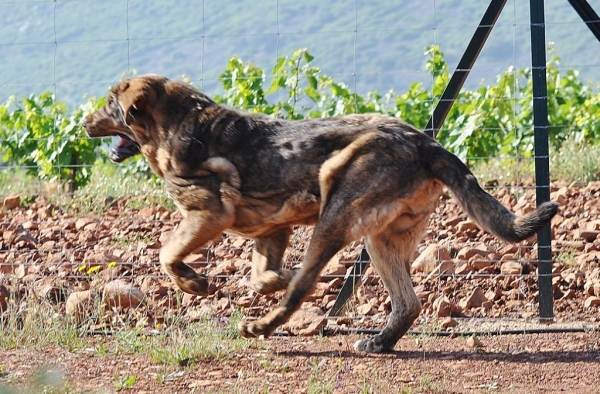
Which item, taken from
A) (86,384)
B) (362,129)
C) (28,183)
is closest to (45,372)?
(86,384)

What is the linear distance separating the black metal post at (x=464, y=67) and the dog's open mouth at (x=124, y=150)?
81.4 inches

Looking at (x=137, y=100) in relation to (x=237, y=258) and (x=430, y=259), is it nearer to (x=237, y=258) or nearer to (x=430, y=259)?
(x=237, y=258)

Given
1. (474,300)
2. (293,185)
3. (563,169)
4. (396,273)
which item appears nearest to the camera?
(293,185)

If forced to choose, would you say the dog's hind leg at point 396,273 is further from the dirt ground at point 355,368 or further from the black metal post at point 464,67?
the black metal post at point 464,67

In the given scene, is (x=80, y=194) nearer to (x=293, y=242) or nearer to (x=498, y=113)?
(x=293, y=242)

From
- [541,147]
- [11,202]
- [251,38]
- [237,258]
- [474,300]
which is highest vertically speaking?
[541,147]

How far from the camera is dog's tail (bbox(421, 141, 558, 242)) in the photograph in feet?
20.7

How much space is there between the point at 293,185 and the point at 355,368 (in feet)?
3.95

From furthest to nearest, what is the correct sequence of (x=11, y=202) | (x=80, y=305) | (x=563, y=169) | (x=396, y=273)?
(x=11, y=202)
(x=563, y=169)
(x=80, y=305)
(x=396, y=273)

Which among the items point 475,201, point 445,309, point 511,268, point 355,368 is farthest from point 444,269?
point 355,368

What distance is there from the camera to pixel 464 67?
773 cm

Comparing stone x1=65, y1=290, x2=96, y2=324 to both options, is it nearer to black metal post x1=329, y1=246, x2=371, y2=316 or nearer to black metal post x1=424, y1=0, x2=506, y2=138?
black metal post x1=329, y1=246, x2=371, y2=316

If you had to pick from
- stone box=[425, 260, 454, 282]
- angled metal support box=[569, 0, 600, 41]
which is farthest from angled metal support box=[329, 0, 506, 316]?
stone box=[425, 260, 454, 282]

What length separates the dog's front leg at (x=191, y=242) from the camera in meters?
6.81
